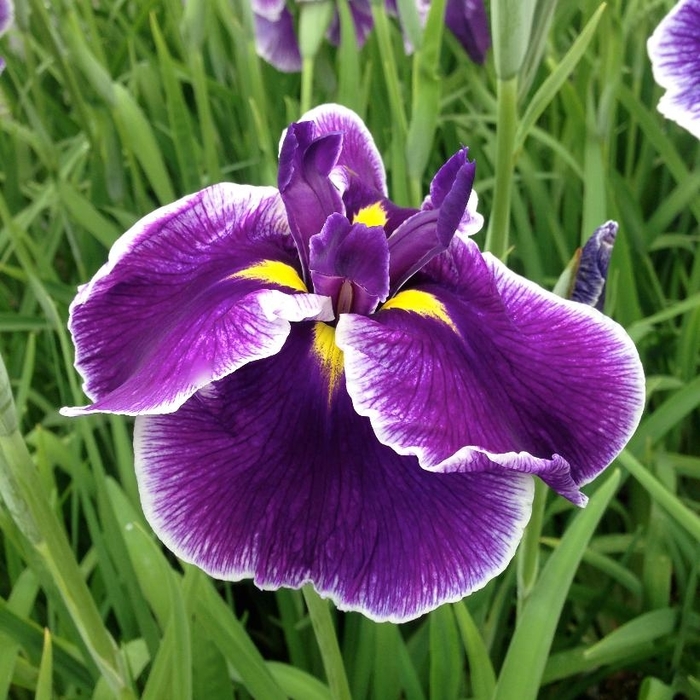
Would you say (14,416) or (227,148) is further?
(227,148)

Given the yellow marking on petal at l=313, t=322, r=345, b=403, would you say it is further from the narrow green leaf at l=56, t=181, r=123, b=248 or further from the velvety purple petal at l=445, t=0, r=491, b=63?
the velvety purple petal at l=445, t=0, r=491, b=63

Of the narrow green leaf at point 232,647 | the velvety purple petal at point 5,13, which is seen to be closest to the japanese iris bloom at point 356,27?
the velvety purple petal at point 5,13

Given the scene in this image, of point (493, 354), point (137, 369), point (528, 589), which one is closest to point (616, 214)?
point (528, 589)

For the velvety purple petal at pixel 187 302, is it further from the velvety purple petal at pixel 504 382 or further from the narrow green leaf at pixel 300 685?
the narrow green leaf at pixel 300 685

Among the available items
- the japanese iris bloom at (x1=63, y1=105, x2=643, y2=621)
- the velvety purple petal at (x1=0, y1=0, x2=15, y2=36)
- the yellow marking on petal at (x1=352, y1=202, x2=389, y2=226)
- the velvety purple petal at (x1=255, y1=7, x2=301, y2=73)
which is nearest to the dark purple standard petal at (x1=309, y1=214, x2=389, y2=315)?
the japanese iris bloom at (x1=63, y1=105, x2=643, y2=621)

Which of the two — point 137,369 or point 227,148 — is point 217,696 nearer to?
point 137,369

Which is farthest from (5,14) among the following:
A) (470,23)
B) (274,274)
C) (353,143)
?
(274,274)

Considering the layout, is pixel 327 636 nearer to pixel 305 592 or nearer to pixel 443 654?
pixel 305 592
